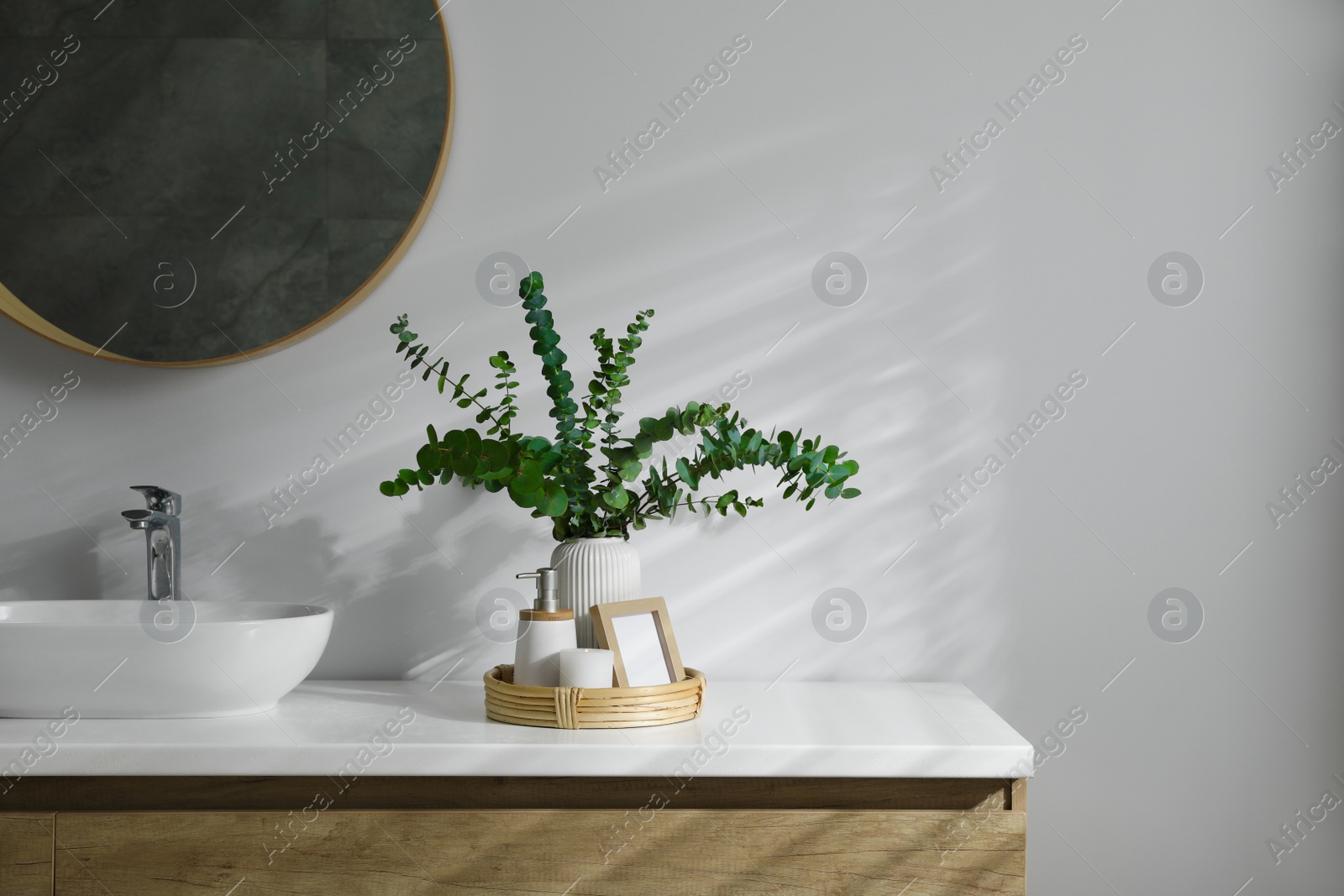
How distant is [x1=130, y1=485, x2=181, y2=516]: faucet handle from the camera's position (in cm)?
142

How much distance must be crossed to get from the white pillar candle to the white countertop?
0.21ft

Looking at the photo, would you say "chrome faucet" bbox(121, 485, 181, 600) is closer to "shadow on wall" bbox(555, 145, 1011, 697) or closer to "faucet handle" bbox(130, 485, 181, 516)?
"faucet handle" bbox(130, 485, 181, 516)

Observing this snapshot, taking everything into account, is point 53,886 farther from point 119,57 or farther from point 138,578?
point 119,57

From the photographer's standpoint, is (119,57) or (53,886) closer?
(53,886)

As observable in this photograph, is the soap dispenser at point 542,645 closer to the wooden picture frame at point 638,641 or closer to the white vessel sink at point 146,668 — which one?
the wooden picture frame at point 638,641

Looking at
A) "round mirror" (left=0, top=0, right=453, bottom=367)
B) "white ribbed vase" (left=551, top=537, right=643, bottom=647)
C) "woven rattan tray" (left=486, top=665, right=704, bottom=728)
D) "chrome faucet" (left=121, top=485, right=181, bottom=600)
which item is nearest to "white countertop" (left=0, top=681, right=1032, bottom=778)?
"woven rattan tray" (left=486, top=665, right=704, bottom=728)

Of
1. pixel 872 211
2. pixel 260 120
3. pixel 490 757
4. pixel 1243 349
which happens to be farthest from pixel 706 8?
pixel 490 757

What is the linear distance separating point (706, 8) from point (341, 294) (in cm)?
75

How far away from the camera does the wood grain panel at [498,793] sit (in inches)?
43.4

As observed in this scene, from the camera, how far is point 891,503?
5.15 feet

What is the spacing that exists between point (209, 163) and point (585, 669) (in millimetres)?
1014

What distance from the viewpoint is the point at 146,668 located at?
115 cm

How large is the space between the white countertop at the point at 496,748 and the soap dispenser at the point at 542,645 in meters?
0.07

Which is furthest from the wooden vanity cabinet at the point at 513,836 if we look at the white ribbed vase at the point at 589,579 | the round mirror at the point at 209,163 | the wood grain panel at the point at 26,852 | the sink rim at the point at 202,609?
the round mirror at the point at 209,163
